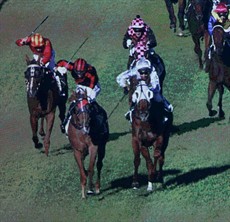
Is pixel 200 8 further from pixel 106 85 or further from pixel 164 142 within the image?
pixel 164 142

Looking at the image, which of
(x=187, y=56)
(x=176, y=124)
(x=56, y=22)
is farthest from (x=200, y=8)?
(x=56, y=22)

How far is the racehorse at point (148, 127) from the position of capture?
2956 cm

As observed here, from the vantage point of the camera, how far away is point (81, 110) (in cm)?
2992

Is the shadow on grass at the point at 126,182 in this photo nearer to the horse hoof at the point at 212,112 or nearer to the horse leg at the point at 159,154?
the horse leg at the point at 159,154

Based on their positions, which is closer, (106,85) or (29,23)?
(106,85)

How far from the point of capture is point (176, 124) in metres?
37.3

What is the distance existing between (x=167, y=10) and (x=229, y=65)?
1212 centimetres

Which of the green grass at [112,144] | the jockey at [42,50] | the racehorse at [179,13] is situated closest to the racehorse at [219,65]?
the green grass at [112,144]

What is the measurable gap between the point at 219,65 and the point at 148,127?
678cm

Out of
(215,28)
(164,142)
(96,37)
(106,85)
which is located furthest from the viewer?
(96,37)

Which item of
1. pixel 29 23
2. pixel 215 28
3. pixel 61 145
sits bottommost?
pixel 29 23

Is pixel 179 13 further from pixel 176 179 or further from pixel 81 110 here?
pixel 81 110

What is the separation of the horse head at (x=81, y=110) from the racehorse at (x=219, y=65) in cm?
602

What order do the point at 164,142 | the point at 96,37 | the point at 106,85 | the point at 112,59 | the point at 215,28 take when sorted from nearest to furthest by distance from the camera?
1. the point at 164,142
2. the point at 215,28
3. the point at 106,85
4. the point at 112,59
5. the point at 96,37
